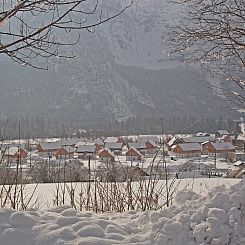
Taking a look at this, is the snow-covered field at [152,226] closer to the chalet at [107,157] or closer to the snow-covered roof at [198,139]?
the chalet at [107,157]

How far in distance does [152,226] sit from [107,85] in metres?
96.3

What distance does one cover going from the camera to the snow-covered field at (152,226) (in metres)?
2.46

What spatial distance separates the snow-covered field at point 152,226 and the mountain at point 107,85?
74.6 metres

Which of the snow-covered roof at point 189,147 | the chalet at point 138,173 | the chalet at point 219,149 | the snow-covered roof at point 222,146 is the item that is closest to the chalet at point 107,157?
the chalet at point 138,173

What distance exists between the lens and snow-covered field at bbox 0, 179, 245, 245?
2.46 m

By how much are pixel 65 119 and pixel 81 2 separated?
79089 mm

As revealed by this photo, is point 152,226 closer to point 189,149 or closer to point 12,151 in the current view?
point 12,151

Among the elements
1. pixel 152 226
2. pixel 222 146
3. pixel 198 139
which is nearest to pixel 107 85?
pixel 198 139

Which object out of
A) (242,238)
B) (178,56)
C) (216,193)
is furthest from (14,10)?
(178,56)

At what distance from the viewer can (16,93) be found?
8338cm

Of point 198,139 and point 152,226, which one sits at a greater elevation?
point 198,139

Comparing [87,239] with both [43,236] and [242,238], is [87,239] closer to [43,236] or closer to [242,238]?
[43,236]

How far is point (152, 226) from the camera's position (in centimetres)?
262

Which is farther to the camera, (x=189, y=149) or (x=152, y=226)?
(x=189, y=149)
